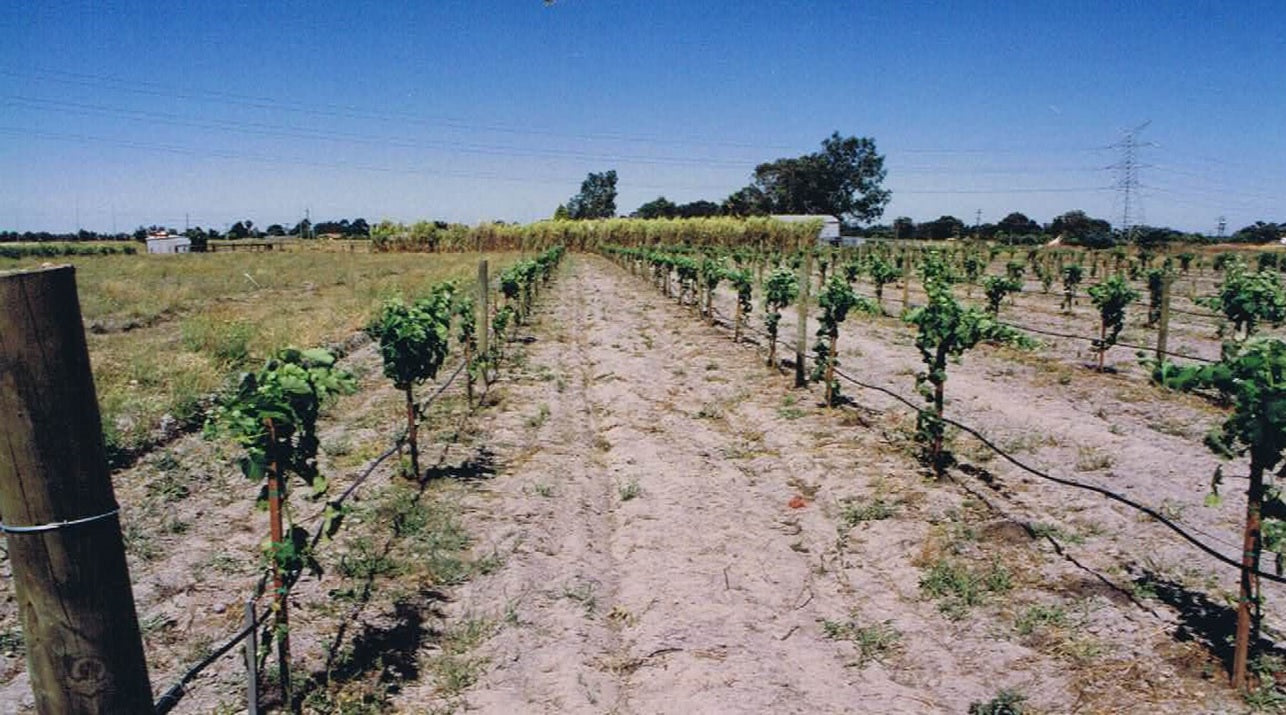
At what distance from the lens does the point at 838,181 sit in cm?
10281

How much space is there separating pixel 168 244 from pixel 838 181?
7684 cm

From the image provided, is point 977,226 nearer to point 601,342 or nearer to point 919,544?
point 601,342

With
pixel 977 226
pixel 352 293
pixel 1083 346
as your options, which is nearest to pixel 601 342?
pixel 1083 346

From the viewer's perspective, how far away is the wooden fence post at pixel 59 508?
1.63 metres

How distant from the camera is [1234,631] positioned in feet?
14.3

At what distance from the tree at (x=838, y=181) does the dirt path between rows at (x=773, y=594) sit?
322 feet

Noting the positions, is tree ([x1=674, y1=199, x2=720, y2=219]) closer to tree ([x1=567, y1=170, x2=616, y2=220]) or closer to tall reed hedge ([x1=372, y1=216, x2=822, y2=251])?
tree ([x1=567, y1=170, x2=616, y2=220])

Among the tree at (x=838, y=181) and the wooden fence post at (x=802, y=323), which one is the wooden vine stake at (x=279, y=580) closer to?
the wooden fence post at (x=802, y=323)

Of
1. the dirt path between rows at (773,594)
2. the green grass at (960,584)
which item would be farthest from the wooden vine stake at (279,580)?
the green grass at (960,584)

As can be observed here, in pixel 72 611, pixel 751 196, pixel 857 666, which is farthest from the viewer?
pixel 751 196

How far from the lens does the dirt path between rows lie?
394cm

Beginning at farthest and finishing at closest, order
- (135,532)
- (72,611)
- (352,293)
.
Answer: (352,293)
(135,532)
(72,611)

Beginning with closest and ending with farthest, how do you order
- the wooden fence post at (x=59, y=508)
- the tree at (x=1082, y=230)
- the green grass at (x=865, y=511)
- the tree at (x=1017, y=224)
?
the wooden fence post at (x=59, y=508) < the green grass at (x=865, y=511) < the tree at (x=1082, y=230) < the tree at (x=1017, y=224)

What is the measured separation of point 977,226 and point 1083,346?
2613 inches
